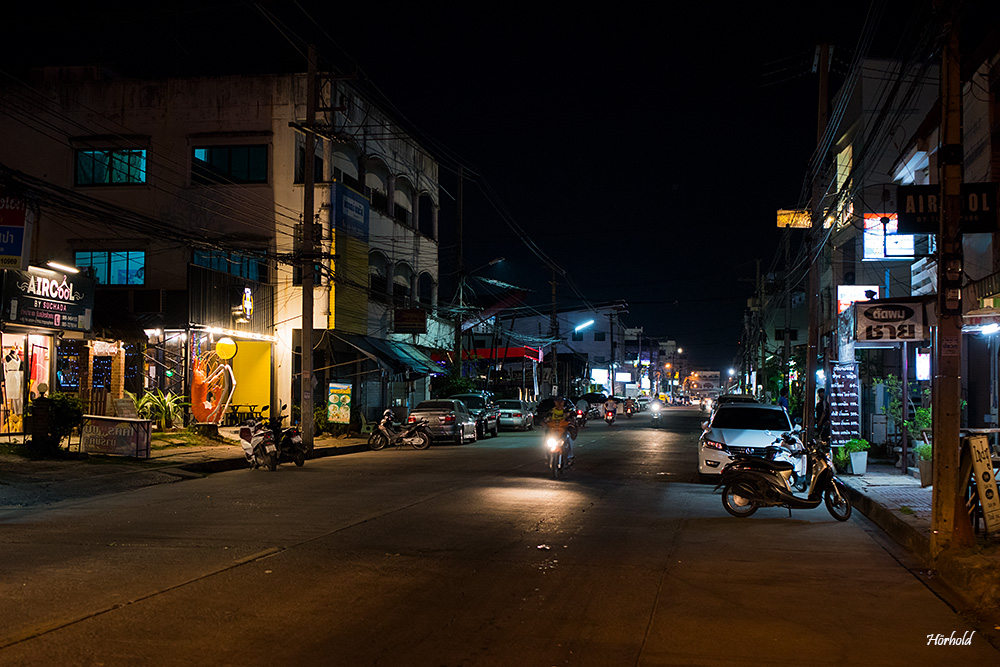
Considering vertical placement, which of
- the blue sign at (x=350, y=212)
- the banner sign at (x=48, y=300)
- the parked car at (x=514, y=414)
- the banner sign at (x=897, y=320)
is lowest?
the parked car at (x=514, y=414)

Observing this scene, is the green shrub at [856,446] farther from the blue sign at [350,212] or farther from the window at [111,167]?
the window at [111,167]

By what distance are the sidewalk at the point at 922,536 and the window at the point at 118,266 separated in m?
26.3

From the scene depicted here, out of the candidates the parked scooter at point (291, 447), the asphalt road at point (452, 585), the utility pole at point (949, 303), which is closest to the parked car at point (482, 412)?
the parked scooter at point (291, 447)

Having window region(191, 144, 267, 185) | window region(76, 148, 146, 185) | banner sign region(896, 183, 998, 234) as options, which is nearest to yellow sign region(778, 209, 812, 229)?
window region(191, 144, 267, 185)

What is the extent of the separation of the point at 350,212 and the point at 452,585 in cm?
2863

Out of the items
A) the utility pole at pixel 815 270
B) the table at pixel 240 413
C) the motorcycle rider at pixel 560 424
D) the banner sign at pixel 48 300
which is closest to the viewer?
the motorcycle rider at pixel 560 424

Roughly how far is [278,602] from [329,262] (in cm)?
2748

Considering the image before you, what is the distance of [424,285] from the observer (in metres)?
46.3

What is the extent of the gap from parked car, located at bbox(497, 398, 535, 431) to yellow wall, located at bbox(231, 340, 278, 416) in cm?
Result: 1308

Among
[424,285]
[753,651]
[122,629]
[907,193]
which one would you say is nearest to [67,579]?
[122,629]

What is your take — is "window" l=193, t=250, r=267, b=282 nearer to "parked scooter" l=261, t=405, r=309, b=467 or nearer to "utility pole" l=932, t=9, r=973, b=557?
"parked scooter" l=261, t=405, r=309, b=467

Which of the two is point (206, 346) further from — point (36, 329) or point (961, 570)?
point (961, 570)

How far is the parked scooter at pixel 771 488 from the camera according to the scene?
1277 cm

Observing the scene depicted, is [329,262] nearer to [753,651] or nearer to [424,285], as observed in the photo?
[424,285]
